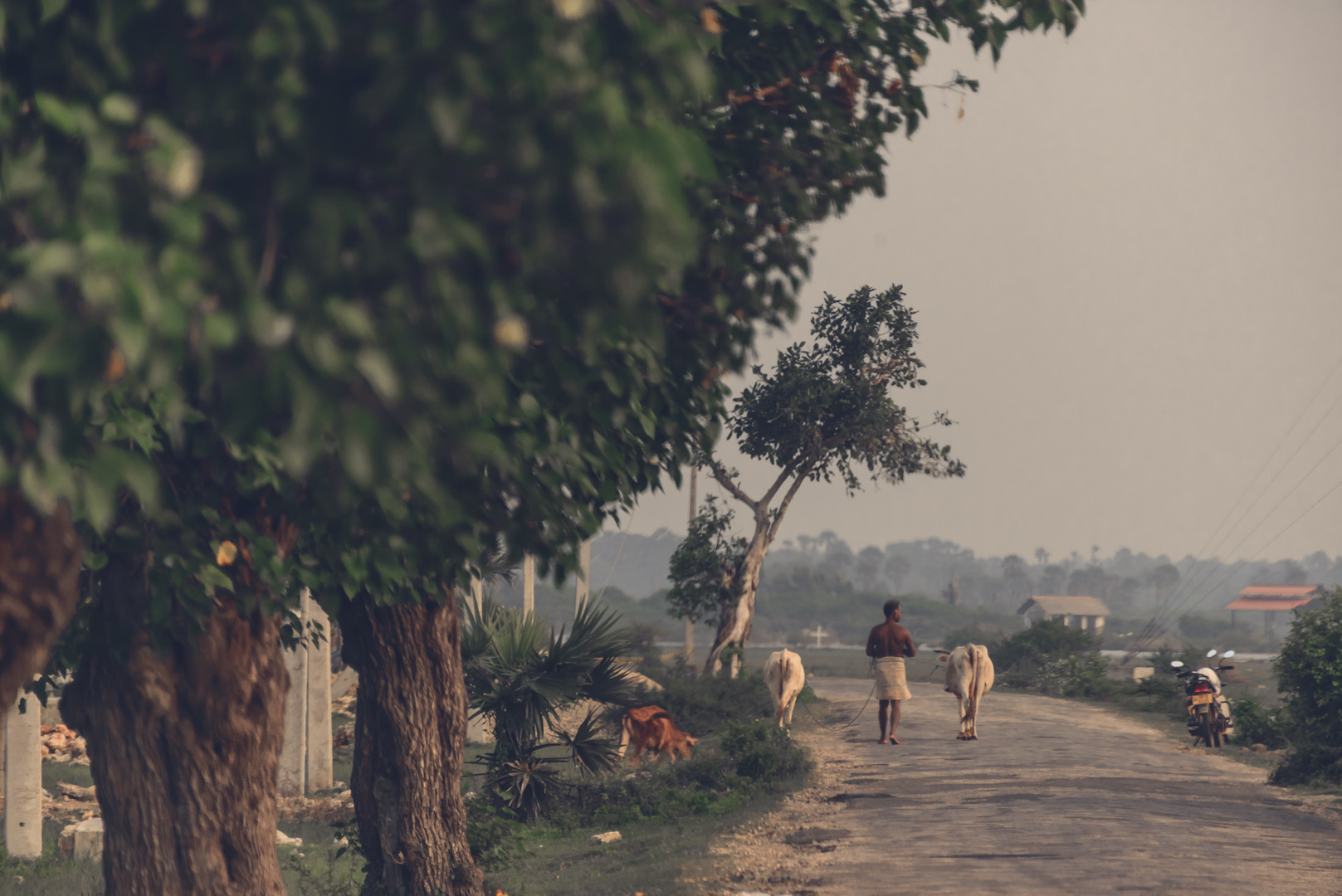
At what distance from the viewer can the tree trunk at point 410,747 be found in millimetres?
8656

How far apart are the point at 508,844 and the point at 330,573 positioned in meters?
5.73

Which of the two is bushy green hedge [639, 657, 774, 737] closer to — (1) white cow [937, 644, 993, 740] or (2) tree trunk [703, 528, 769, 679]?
(2) tree trunk [703, 528, 769, 679]

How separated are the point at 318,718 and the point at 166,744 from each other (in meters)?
15.0

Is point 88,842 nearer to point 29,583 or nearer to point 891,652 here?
point 891,652

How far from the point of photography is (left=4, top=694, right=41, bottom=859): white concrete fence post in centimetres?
1398

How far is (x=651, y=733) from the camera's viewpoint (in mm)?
16969

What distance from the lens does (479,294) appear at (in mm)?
2867

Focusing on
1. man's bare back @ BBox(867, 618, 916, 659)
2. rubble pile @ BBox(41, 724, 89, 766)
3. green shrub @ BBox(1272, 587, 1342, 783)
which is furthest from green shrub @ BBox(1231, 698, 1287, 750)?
rubble pile @ BBox(41, 724, 89, 766)

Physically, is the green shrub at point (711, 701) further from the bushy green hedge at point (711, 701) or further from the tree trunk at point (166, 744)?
the tree trunk at point (166, 744)

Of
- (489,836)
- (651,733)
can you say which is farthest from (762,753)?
(489,836)

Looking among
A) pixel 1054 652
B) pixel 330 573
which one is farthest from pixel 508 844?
pixel 1054 652

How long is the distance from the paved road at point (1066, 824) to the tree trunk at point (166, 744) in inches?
214

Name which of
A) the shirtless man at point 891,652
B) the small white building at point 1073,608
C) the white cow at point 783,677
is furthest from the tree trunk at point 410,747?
the small white building at point 1073,608

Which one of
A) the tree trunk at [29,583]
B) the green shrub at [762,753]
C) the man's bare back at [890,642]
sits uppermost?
the tree trunk at [29,583]
